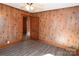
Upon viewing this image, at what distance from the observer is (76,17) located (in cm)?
280

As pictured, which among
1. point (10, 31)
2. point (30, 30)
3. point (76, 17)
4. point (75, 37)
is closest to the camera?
point (30, 30)

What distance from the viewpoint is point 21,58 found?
0.85m

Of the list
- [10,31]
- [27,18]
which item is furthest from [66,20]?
[10,31]

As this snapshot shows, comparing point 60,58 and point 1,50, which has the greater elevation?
point 60,58

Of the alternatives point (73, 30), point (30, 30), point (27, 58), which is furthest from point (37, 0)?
point (73, 30)

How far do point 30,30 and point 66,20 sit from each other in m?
1.60

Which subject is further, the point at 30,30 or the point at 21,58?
the point at 30,30

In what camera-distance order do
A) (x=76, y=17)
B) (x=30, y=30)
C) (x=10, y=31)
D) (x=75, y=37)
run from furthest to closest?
1. (x=10, y=31)
2. (x=75, y=37)
3. (x=76, y=17)
4. (x=30, y=30)

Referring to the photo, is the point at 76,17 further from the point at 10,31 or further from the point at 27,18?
the point at 10,31

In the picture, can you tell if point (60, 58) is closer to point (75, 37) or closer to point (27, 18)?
point (27, 18)

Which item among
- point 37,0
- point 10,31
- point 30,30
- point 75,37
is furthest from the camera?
point 10,31

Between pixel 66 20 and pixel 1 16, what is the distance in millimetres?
1869

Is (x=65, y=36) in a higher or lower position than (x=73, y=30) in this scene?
lower

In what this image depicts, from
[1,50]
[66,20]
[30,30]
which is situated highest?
[66,20]
